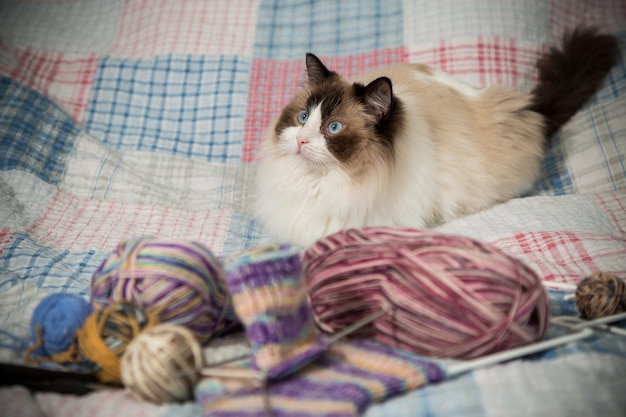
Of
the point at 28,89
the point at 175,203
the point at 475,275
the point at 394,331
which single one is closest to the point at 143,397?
the point at 394,331

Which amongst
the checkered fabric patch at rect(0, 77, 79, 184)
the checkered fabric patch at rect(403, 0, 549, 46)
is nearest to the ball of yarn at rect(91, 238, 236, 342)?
the checkered fabric patch at rect(0, 77, 79, 184)

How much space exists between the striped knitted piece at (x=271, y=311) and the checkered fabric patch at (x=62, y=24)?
168 centimetres

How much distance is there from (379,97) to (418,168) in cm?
26

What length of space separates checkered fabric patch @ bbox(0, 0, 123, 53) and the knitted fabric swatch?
5.58 ft

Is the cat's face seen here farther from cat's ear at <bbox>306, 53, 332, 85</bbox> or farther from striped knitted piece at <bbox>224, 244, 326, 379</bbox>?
striped knitted piece at <bbox>224, 244, 326, 379</bbox>

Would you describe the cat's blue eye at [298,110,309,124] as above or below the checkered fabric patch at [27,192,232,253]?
above

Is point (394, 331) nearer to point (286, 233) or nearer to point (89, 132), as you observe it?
point (286, 233)

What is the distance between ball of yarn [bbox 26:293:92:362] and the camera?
34.1 inches

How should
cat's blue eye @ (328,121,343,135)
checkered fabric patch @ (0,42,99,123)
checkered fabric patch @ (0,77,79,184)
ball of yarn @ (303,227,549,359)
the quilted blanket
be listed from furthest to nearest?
checkered fabric patch @ (0,42,99,123) → checkered fabric patch @ (0,77,79,184) → the quilted blanket → cat's blue eye @ (328,121,343,135) → ball of yarn @ (303,227,549,359)

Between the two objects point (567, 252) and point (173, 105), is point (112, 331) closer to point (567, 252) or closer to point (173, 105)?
point (567, 252)

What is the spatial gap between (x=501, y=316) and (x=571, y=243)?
630mm

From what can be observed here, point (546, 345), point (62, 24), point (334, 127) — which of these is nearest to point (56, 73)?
point (62, 24)

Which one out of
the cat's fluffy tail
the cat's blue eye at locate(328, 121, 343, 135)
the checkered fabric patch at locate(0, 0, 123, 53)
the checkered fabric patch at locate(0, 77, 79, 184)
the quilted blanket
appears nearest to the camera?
the cat's blue eye at locate(328, 121, 343, 135)

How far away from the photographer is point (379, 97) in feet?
4.43
